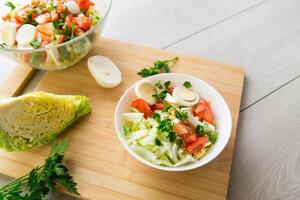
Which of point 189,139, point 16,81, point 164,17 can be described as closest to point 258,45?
point 164,17

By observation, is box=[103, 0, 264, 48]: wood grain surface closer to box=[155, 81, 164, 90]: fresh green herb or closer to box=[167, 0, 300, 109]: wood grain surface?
box=[167, 0, 300, 109]: wood grain surface

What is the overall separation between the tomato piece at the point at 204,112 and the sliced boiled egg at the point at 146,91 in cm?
15

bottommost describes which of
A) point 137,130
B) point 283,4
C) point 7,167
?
point 7,167

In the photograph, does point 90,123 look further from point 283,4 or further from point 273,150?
point 283,4

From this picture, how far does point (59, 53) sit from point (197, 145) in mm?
574

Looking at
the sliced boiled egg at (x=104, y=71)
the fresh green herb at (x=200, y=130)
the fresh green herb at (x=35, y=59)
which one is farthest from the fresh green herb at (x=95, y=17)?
the fresh green herb at (x=200, y=130)

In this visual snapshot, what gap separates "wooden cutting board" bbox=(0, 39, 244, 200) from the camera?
1.01 metres

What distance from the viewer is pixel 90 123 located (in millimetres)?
1162

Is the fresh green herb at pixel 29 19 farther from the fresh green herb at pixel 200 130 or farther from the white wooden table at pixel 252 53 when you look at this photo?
the fresh green herb at pixel 200 130

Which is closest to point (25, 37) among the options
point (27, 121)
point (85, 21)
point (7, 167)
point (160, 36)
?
point (85, 21)

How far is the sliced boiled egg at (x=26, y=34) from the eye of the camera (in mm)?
1169

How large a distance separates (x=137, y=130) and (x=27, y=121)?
340mm

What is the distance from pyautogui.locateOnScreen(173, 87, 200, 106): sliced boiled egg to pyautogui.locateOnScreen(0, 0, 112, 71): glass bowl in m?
0.37

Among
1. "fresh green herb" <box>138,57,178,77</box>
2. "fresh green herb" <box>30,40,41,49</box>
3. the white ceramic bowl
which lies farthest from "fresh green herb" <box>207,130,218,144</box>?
"fresh green herb" <box>30,40,41,49</box>
